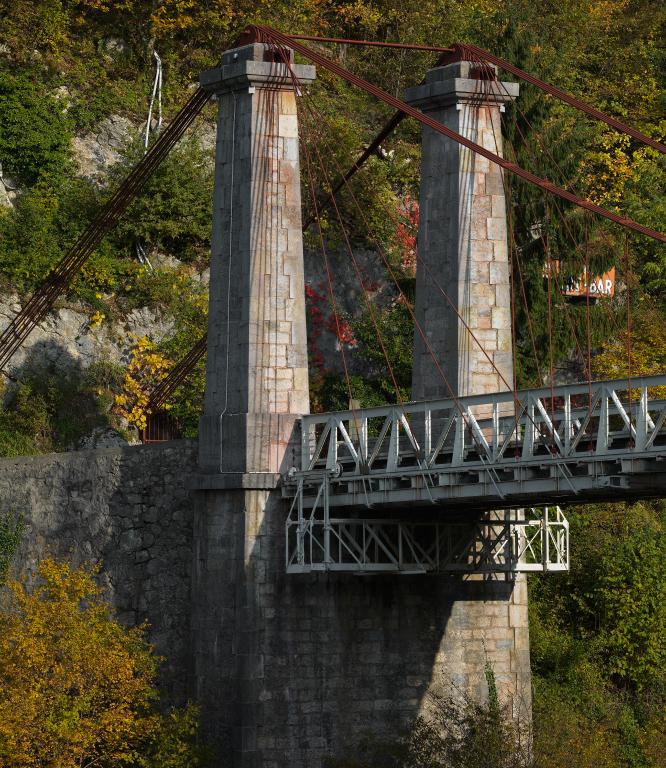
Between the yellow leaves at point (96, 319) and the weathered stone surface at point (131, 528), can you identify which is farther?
the yellow leaves at point (96, 319)

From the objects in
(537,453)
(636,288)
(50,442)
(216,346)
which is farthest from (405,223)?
(537,453)

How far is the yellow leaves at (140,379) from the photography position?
1710 inches

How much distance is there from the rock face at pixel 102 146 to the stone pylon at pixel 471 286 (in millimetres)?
15631

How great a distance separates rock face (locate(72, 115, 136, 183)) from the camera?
161ft

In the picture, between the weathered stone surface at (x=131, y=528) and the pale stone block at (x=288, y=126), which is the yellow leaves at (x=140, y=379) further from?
the pale stone block at (x=288, y=126)

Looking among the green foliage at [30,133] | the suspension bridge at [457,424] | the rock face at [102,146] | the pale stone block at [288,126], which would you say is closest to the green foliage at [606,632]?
the suspension bridge at [457,424]

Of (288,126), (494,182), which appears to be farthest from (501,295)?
(288,126)

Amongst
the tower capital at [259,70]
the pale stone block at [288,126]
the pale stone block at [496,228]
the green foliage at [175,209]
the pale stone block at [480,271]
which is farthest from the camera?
the green foliage at [175,209]

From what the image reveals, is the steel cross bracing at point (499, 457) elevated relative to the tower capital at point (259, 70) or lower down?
lower down

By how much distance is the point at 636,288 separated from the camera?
47.0 m

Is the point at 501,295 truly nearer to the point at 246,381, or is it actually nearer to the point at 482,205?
the point at 482,205

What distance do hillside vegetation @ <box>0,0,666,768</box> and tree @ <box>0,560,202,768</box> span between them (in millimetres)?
6713

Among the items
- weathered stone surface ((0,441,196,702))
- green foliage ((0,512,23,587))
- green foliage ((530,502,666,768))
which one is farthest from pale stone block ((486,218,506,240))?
green foliage ((0,512,23,587))

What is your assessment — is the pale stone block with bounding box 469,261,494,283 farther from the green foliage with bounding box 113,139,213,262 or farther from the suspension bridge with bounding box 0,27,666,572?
the green foliage with bounding box 113,139,213,262
